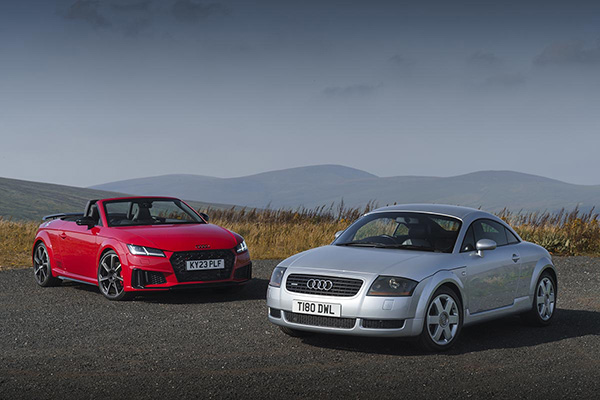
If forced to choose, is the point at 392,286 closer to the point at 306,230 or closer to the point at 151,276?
the point at 151,276

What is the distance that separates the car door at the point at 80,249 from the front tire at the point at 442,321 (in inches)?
239

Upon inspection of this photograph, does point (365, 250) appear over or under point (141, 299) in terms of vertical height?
over

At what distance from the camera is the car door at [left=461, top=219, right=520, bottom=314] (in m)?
8.71

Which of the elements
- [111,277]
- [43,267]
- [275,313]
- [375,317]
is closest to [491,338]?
[375,317]

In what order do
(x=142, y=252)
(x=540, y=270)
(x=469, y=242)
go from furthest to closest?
(x=142, y=252), (x=540, y=270), (x=469, y=242)

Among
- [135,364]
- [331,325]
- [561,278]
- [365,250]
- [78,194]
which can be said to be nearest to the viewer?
[135,364]

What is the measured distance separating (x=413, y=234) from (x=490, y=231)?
106 cm

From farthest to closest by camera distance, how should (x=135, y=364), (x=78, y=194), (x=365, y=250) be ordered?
1. (x=78, y=194)
2. (x=365, y=250)
3. (x=135, y=364)

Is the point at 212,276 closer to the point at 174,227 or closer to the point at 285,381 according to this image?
the point at 174,227

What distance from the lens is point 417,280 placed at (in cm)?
787

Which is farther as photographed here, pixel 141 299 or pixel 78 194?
pixel 78 194

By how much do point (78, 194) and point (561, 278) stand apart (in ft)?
391

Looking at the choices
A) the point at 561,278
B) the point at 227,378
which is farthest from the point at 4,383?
the point at 561,278

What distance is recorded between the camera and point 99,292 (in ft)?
42.8
